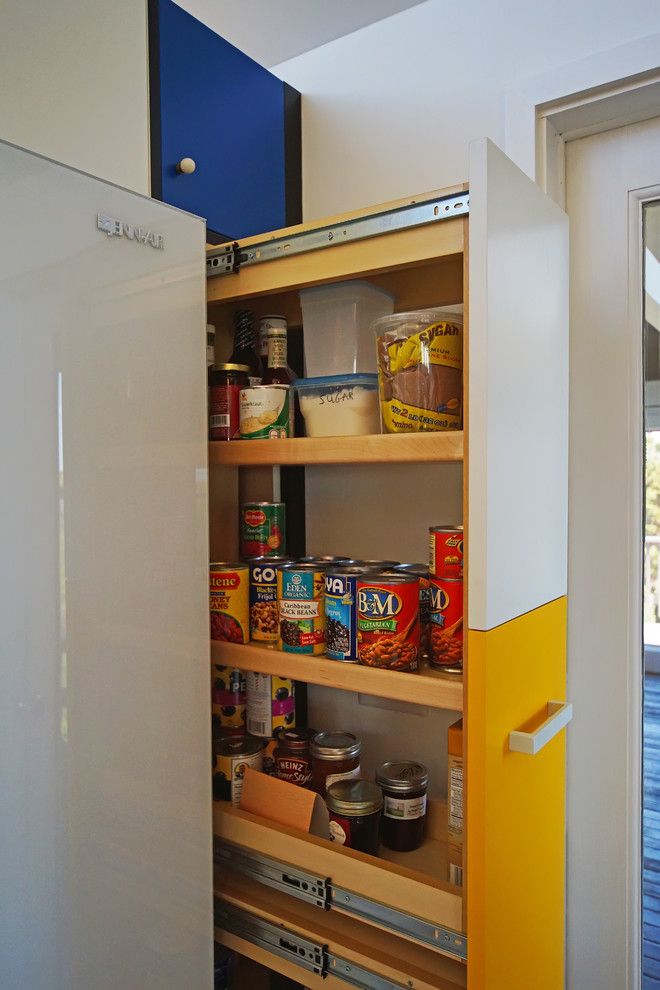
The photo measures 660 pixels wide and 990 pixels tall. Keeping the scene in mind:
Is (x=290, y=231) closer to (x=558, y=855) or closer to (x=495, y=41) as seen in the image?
(x=495, y=41)

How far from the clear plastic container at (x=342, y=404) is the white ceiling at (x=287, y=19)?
2.78 feet

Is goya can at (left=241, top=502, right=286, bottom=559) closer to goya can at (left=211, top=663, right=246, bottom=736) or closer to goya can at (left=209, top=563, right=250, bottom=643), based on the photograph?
goya can at (left=209, top=563, right=250, bottom=643)

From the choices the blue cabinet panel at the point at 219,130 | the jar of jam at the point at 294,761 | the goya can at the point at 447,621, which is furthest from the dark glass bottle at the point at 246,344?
the jar of jam at the point at 294,761

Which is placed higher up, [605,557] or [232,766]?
[605,557]

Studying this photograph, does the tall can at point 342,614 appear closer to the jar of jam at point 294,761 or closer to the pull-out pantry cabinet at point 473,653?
the pull-out pantry cabinet at point 473,653

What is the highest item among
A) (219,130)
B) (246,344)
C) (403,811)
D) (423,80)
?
(423,80)

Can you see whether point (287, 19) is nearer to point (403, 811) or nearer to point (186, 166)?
point (186, 166)

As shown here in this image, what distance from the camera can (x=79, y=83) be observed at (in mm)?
1151

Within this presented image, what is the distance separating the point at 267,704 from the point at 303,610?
0.97ft

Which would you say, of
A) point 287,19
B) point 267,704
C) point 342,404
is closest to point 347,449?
point 342,404

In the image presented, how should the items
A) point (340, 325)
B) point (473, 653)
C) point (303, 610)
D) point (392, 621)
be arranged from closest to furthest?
point (473, 653) < point (392, 621) < point (303, 610) < point (340, 325)

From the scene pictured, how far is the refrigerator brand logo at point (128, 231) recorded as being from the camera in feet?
3.20

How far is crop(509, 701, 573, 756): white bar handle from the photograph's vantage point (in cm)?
103

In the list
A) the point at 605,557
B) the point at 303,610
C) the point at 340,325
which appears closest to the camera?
the point at 303,610
